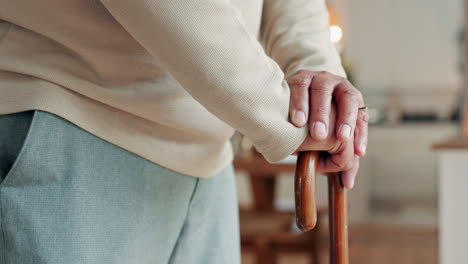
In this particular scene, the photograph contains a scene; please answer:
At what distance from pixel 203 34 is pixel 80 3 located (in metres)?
0.16

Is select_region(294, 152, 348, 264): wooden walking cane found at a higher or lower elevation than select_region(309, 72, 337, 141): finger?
lower

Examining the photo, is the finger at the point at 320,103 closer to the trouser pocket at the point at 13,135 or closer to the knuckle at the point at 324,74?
the knuckle at the point at 324,74

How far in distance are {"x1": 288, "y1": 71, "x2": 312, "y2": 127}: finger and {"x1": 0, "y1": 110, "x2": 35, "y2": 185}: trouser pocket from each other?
0.88ft

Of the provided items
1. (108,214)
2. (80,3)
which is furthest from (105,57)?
(108,214)

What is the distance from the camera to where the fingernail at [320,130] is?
636 mm

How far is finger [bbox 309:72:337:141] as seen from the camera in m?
0.64

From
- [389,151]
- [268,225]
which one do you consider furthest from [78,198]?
[389,151]

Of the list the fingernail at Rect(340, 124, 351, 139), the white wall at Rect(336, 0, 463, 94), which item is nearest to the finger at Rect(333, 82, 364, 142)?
the fingernail at Rect(340, 124, 351, 139)

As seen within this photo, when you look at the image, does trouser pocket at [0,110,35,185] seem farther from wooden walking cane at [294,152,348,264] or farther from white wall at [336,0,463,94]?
white wall at [336,0,463,94]

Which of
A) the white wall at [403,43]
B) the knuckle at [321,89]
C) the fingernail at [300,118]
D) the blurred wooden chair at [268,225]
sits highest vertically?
the white wall at [403,43]

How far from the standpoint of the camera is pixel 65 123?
26.7 inches

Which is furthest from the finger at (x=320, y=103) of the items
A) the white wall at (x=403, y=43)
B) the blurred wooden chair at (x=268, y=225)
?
the white wall at (x=403, y=43)

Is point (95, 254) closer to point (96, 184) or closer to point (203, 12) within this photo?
point (96, 184)

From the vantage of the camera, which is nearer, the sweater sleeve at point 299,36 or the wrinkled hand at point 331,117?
the wrinkled hand at point 331,117
